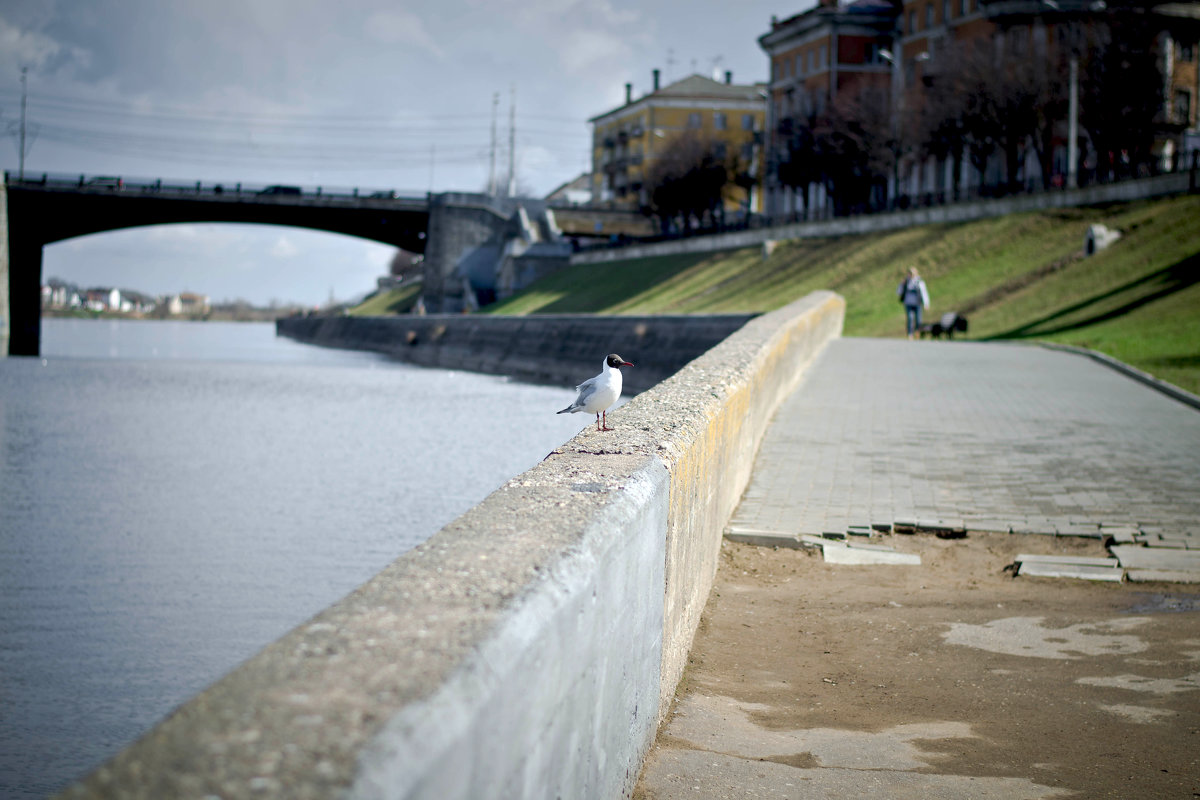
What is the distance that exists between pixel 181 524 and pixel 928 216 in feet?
154

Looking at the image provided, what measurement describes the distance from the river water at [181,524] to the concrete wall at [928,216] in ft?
85.4

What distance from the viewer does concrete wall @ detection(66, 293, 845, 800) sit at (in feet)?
5.93

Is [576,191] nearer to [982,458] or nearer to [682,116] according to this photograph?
[682,116]

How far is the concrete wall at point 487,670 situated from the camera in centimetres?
181

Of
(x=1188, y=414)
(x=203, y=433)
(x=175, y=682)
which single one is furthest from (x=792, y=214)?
(x=175, y=682)

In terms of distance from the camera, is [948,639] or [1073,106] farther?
[1073,106]

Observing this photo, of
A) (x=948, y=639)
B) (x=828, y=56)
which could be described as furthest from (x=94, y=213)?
(x=948, y=639)

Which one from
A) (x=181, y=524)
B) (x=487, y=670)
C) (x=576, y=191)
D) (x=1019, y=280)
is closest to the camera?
(x=487, y=670)

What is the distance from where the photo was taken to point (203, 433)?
23609 millimetres

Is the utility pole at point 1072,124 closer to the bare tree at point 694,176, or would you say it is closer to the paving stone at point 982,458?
the paving stone at point 982,458

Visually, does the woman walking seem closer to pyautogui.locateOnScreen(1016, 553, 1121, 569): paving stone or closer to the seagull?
pyautogui.locateOnScreen(1016, 553, 1121, 569): paving stone

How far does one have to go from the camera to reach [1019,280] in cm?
4034

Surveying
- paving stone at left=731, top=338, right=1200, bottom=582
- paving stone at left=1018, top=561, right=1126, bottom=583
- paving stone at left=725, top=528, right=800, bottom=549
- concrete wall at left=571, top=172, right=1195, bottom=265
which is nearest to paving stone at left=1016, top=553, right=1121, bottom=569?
paving stone at left=1018, top=561, right=1126, bottom=583

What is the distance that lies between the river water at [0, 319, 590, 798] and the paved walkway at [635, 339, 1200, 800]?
395cm
